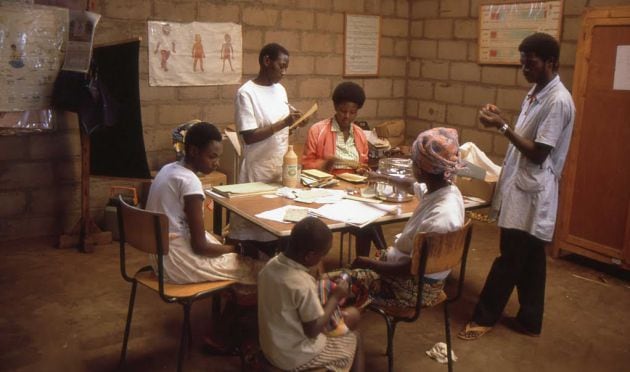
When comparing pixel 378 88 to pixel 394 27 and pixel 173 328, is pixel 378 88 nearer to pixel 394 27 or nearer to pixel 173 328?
pixel 394 27

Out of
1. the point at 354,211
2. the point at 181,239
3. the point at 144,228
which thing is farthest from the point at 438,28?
the point at 144,228

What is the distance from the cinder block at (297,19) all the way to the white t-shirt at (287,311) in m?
4.06

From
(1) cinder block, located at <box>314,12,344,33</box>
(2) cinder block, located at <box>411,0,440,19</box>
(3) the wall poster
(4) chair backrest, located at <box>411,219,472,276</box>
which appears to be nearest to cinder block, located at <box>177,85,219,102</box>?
(1) cinder block, located at <box>314,12,344,33</box>


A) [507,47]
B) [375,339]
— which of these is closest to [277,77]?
[375,339]

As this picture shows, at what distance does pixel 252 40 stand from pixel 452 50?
209 cm

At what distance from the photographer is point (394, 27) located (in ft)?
21.9

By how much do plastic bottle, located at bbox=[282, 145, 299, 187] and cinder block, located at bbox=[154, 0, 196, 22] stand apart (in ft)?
7.81

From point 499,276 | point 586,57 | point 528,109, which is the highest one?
point 586,57

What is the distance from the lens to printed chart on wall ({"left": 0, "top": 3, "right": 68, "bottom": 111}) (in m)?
4.39

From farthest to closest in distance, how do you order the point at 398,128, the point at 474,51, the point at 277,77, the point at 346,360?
the point at 398,128
the point at 474,51
the point at 277,77
the point at 346,360

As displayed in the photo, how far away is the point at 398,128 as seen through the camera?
664 centimetres

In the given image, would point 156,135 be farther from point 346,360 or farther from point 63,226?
point 346,360

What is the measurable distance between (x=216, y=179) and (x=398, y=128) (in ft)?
7.69

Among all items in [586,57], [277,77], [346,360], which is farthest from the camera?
[586,57]
